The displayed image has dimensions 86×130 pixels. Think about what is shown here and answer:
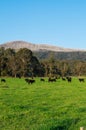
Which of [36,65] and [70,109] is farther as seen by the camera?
[36,65]

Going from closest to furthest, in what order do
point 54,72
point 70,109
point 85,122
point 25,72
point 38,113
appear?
point 85,122
point 38,113
point 70,109
point 25,72
point 54,72

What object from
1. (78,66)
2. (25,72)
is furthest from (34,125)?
(78,66)

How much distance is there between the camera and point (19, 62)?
11812cm

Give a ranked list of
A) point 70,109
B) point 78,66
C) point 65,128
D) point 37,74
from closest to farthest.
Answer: point 65,128, point 70,109, point 37,74, point 78,66

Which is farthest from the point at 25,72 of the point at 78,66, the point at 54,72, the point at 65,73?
the point at 78,66

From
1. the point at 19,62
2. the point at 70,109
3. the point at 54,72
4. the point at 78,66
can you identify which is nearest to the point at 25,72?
the point at 19,62

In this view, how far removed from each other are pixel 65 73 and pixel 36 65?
25.6 m

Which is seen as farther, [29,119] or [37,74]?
[37,74]

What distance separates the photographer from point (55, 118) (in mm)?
16000

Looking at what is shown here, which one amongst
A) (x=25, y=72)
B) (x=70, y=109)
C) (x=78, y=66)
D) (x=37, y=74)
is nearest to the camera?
(x=70, y=109)

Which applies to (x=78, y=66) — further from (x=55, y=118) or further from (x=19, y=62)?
(x=55, y=118)

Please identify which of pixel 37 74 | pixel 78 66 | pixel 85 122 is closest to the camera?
pixel 85 122

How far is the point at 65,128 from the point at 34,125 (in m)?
1.40

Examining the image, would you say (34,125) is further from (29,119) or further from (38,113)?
(38,113)
